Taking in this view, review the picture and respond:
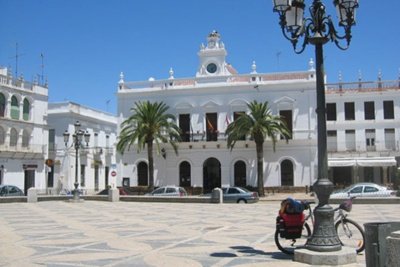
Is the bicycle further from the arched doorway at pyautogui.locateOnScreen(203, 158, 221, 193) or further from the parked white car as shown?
the arched doorway at pyautogui.locateOnScreen(203, 158, 221, 193)

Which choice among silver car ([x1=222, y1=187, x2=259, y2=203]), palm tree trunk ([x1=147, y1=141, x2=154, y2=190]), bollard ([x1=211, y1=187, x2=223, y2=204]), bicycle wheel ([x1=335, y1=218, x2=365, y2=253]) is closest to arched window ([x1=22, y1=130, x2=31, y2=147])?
palm tree trunk ([x1=147, y1=141, x2=154, y2=190])

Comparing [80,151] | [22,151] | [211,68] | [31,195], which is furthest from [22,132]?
[211,68]

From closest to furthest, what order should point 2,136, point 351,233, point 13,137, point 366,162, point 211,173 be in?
point 351,233 < point 366,162 < point 211,173 < point 2,136 < point 13,137

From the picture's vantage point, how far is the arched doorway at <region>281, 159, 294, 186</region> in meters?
42.0

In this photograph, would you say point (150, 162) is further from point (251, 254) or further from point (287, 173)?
point (251, 254)

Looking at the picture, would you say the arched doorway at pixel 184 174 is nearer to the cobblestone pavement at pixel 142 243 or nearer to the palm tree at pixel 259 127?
the palm tree at pixel 259 127

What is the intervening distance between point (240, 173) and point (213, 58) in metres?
10.5

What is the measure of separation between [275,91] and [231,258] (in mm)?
34059

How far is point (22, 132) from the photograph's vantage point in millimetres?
48500

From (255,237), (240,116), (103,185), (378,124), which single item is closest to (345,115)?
(378,124)

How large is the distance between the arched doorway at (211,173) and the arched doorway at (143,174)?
5.24 meters

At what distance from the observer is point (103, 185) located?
192ft

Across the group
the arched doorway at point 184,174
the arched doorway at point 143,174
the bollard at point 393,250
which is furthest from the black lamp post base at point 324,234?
the arched doorway at point 143,174

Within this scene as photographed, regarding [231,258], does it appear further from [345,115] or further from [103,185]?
[103,185]
